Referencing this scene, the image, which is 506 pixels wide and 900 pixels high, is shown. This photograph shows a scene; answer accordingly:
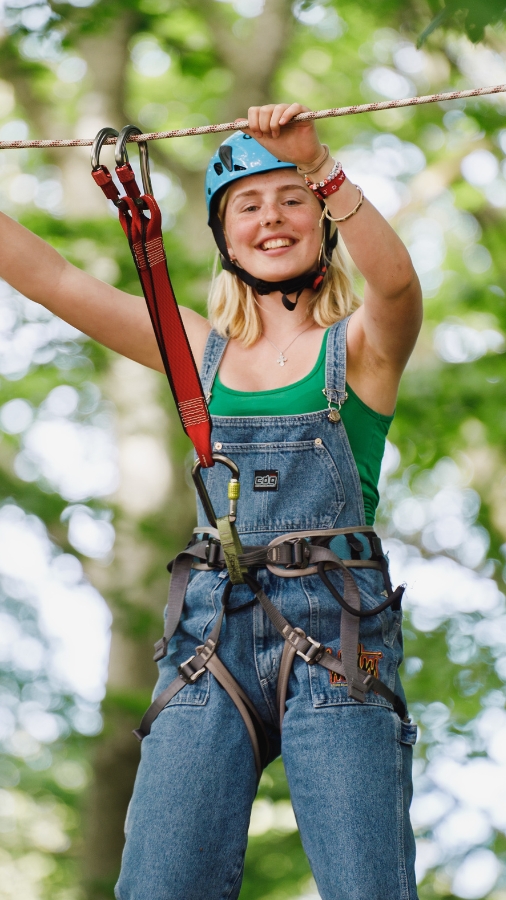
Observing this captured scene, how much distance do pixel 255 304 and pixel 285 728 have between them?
3.86 ft

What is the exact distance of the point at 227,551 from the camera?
228cm

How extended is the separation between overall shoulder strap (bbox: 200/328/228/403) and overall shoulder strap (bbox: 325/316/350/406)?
0.31 metres

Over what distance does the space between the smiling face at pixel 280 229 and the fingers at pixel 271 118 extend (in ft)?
1.70

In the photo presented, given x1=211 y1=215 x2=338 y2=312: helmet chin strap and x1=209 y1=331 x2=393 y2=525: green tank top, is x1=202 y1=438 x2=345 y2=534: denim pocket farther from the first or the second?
x1=211 y1=215 x2=338 y2=312: helmet chin strap

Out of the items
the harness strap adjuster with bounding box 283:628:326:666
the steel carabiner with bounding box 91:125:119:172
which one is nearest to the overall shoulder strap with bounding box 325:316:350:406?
the harness strap adjuster with bounding box 283:628:326:666

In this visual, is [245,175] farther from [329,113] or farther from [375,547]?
[375,547]

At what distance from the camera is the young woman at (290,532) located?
2.13 m

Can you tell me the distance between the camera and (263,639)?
92.5 inches

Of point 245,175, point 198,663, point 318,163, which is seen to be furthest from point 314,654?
point 245,175

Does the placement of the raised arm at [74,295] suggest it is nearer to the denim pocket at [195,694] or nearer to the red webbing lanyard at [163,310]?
the red webbing lanyard at [163,310]

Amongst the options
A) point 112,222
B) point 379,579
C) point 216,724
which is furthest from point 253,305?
point 112,222

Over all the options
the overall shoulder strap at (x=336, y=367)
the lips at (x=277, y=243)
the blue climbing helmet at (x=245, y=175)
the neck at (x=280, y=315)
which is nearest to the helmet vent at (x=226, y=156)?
the blue climbing helmet at (x=245, y=175)

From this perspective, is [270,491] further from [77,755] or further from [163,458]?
[77,755]

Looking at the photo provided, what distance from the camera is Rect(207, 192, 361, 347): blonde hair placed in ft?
8.86
